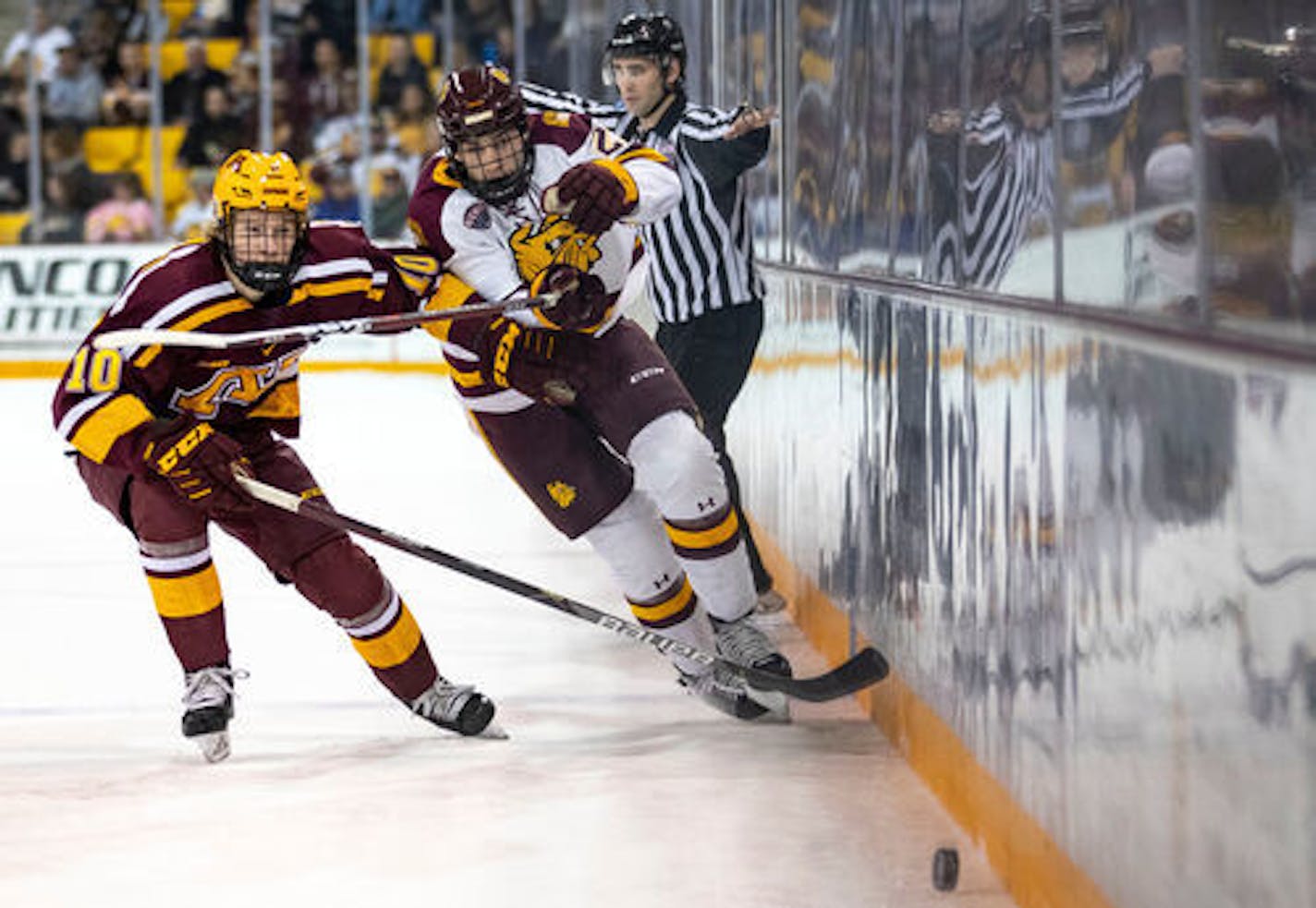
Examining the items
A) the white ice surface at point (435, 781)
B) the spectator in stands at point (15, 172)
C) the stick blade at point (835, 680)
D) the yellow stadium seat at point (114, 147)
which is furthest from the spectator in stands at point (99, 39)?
the stick blade at point (835, 680)

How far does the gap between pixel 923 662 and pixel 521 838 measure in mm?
621

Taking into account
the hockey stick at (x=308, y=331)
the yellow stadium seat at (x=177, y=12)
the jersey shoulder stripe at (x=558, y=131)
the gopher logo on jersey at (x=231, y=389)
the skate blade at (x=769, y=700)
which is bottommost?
the skate blade at (x=769, y=700)

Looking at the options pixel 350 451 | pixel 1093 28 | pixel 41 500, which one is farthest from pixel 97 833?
pixel 350 451

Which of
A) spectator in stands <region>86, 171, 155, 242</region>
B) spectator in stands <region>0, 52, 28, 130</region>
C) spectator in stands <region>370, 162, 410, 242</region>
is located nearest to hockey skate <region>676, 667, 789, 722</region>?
spectator in stands <region>370, 162, 410, 242</region>

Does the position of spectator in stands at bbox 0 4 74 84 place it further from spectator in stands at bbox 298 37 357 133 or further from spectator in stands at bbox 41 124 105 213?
spectator in stands at bbox 298 37 357 133

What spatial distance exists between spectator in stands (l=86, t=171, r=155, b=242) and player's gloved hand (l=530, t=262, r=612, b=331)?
9135mm

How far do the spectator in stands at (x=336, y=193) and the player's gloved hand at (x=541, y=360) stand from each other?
876cm

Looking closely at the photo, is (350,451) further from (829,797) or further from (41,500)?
(829,797)

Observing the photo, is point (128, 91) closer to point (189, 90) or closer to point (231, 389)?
point (189, 90)

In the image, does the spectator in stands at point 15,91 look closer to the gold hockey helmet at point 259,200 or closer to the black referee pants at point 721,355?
the black referee pants at point 721,355

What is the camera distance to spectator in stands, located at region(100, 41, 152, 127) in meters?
13.1

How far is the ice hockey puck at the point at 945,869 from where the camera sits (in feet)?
9.52

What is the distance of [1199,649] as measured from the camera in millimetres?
2055

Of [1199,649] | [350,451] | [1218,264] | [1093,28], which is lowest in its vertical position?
[350,451]
